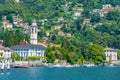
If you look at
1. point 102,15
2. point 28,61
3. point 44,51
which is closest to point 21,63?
point 28,61

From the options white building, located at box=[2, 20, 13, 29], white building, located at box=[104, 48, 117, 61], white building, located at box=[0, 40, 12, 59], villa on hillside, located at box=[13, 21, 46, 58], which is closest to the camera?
white building, located at box=[0, 40, 12, 59]

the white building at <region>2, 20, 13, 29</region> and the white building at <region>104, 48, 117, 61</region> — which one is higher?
the white building at <region>2, 20, 13, 29</region>

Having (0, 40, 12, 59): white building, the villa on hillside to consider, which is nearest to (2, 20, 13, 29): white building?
the villa on hillside

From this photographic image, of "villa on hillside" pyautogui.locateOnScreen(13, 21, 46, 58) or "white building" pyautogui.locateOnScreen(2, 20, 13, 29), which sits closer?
"villa on hillside" pyautogui.locateOnScreen(13, 21, 46, 58)

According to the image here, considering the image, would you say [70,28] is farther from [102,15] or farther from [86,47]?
[86,47]

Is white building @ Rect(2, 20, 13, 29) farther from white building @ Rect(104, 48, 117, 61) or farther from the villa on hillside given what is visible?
the villa on hillside

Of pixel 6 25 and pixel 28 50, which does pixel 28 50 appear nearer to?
pixel 28 50

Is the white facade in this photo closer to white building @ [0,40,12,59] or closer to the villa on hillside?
the villa on hillside

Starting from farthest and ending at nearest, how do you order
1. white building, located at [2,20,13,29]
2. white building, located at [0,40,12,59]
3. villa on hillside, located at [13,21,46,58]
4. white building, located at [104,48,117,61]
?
1. white building, located at [2,20,13,29]
2. white building, located at [104,48,117,61]
3. villa on hillside, located at [13,21,46,58]
4. white building, located at [0,40,12,59]
